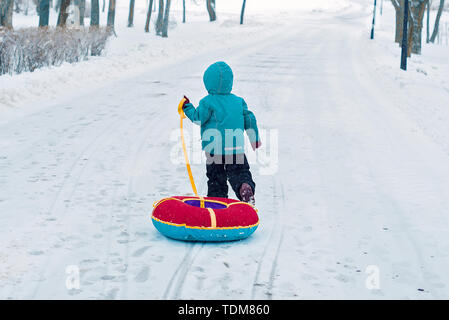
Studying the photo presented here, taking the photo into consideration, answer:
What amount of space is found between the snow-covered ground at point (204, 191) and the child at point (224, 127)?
0.50m

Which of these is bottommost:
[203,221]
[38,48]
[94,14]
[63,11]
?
[203,221]

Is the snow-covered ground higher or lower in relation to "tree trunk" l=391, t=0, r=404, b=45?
lower

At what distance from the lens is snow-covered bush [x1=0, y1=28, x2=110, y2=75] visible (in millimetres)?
14070

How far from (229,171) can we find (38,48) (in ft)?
36.8

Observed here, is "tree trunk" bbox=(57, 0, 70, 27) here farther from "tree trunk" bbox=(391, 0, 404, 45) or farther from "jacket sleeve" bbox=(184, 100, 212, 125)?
"tree trunk" bbox=(391, 0, 404, 45)

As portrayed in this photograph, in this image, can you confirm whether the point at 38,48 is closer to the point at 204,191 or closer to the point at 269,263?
the point at 204,191

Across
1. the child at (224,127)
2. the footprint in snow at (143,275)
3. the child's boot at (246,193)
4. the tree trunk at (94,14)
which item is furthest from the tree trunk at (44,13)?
the footprint in snow at (143,275)

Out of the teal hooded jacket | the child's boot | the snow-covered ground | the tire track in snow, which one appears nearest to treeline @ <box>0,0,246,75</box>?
the snow-covered ground

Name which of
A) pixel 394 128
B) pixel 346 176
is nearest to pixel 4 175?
pixel 346 176

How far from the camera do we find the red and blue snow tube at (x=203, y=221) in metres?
4.85

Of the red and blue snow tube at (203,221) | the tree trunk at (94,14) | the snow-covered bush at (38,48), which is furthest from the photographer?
the tree trunk at (94,14)

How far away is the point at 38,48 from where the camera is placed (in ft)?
50.5

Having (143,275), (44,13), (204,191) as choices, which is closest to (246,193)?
(204,191)

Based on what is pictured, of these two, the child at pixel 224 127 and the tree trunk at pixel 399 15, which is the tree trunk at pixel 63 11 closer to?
the child at pixel 224 127
